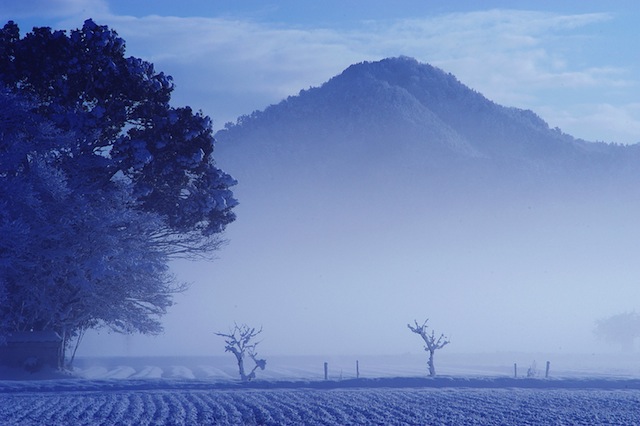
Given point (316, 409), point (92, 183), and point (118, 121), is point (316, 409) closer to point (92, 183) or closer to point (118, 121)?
point (92, 183)

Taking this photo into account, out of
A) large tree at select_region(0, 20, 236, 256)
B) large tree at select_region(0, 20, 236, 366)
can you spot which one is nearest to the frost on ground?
large tree at select_region(0, 20, 236, 366)

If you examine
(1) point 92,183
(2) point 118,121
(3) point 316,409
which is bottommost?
(3) point 316,409

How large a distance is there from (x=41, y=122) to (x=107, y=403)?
19.2m

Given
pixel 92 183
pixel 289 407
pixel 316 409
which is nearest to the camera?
pixel 316 409

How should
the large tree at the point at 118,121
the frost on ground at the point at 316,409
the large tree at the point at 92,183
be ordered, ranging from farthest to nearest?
the large tree at the point at 118,121 < the large tree at the point at 92,183 < the frost on ground at the point at 316,409

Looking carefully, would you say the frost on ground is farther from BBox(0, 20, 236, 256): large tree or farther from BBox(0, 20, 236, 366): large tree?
BBox(0, 20, 236, 256): large tree

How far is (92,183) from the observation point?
47.7 metres

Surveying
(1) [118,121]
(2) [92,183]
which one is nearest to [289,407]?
(2) [92,183]

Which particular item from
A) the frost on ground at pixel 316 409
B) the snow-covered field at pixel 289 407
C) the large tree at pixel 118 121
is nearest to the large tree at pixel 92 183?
the large tree at pixel 118 121

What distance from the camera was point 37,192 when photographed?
4209 cm

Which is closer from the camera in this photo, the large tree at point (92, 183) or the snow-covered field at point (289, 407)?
the snow-covered field at point (289, 407)

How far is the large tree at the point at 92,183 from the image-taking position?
143 ft

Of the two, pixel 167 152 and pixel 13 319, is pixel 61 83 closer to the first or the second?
pixel 167 152

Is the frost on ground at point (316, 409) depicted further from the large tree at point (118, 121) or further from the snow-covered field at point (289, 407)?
the large tree at point (118, 121)
